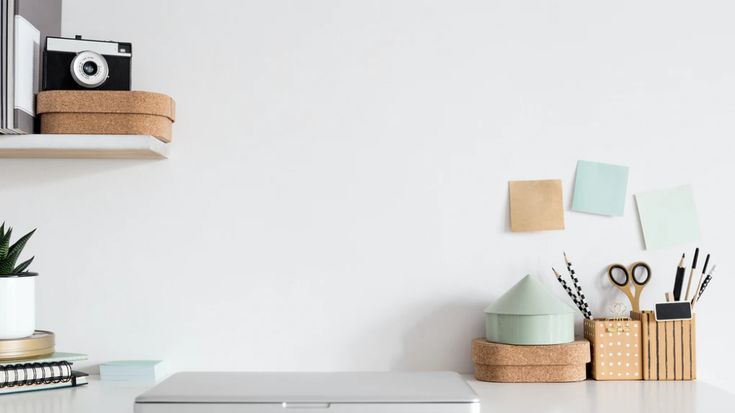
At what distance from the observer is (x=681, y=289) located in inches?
65.2

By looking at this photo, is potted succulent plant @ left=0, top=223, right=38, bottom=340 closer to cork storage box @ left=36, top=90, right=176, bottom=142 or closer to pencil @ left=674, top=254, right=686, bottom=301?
cork storage box @ left=36, top=90, right=176, bottom=142

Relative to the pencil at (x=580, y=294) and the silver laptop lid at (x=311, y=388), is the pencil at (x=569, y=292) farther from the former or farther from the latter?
the silver laptop lid at (x=311, y=388)

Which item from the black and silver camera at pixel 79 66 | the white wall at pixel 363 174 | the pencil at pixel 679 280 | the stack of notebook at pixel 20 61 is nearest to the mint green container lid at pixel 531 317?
the white wall at pixel 363 174

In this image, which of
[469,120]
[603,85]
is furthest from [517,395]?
[603,85]

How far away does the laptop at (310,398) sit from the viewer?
122cm

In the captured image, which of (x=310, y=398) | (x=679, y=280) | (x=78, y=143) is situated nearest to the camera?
(x=310, y=398)

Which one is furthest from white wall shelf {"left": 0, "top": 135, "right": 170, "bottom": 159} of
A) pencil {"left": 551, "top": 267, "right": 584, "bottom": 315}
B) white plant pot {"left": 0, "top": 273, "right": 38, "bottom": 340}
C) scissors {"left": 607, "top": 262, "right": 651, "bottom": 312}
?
scissors {"left": 607, "top": 262, "right": 651, "bottom": 312}

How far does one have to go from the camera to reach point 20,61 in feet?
A: 4.95

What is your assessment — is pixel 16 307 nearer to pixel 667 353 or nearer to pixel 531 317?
pixel 531 317

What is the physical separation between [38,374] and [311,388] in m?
0.52

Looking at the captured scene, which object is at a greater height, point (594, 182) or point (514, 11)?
point (514, 11)

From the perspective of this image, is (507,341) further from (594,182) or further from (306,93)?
(306,93)

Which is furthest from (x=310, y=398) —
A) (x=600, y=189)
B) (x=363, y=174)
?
(x=600, y=189)

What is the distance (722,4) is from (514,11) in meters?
0.46
